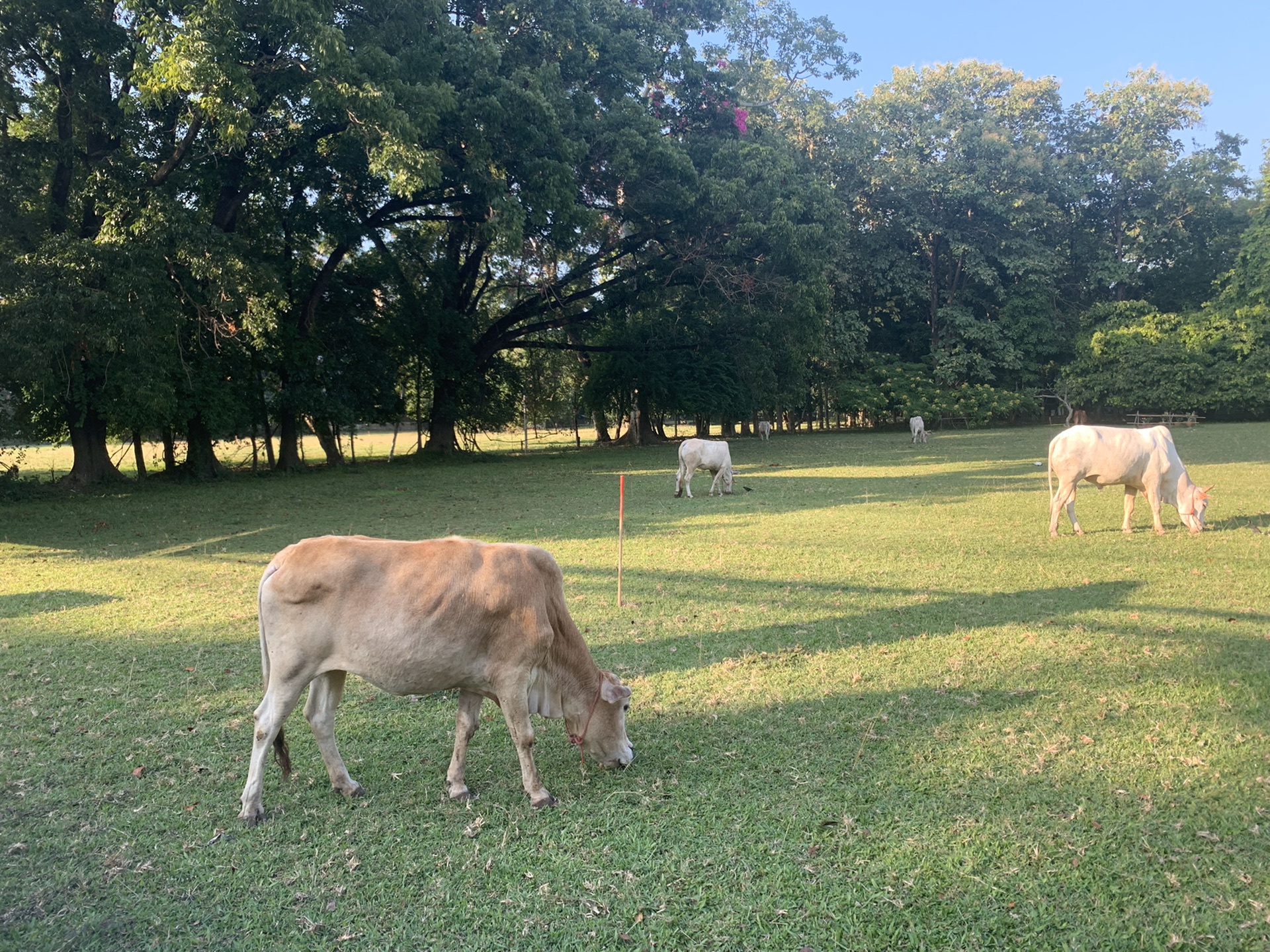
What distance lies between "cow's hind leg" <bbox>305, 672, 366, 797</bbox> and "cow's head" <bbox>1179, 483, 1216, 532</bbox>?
11.6m

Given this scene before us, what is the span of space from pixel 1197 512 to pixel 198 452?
860 inches

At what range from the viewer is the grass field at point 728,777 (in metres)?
3.27

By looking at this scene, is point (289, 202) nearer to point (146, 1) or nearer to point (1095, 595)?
point (146, 1)

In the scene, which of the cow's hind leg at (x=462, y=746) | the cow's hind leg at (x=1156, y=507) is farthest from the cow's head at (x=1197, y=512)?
the cow's hind leg at (x=462, y=746)

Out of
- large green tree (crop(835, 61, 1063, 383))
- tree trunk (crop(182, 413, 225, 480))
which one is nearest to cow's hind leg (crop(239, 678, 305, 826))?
tree trunk (crop(182, 413, 225, 480))

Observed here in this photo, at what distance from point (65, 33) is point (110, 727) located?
1512 centimetres

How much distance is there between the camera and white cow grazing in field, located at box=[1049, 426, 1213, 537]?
11312 mm

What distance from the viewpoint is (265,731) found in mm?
4074

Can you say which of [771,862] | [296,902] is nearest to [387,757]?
[296,902]

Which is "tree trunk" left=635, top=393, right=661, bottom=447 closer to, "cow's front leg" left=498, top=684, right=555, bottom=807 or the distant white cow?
the distant white cow

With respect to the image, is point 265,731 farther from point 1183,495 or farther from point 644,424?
point 644,424

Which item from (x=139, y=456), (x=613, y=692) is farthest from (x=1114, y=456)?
(x=139, y=456)

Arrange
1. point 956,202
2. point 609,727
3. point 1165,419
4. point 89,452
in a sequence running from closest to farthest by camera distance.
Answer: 1. point 609,727
2. point 89,452
3. point 1165,419
4. point 956,202

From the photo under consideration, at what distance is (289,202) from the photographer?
20.3m
